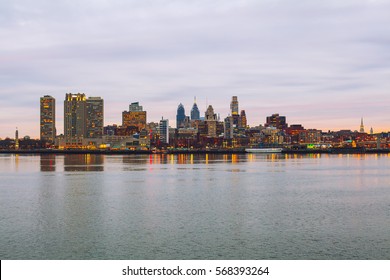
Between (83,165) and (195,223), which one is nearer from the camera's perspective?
(195,223)

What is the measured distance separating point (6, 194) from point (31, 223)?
57.9ft

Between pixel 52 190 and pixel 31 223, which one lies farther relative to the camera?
pixel 52 190

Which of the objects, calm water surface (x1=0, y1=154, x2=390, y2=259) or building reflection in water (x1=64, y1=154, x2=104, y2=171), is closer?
calm water surface (x1=0, y1=154, x2=390, y2=259)

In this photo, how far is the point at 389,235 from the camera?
25.3m

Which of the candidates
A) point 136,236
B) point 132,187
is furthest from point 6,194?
point 136,236

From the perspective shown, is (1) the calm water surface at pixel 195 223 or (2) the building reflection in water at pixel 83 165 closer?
(1) the calm water surface at pixel 195 223
